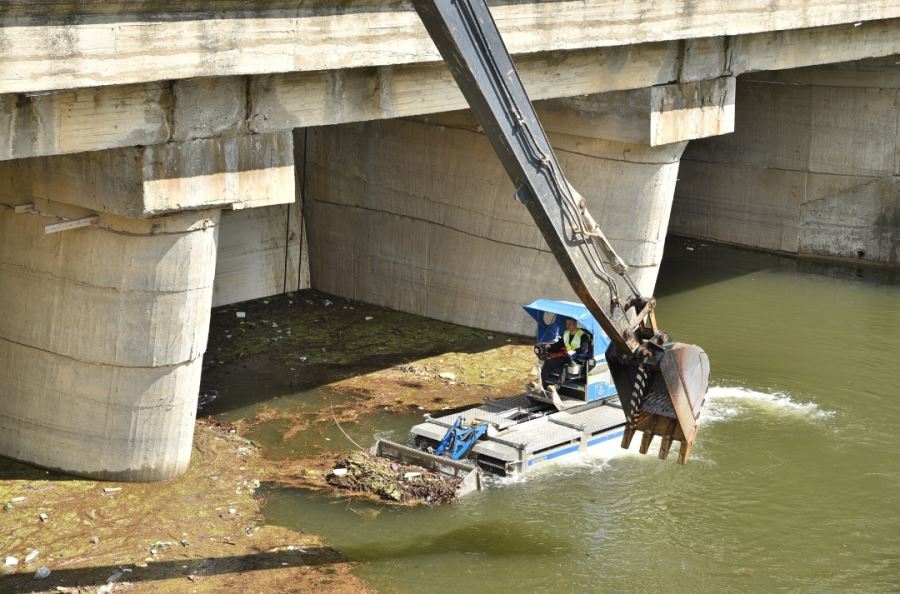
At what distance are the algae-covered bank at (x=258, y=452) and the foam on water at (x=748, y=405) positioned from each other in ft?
9.23

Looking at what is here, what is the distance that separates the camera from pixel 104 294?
46.3ft

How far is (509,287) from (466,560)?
26.7 ft

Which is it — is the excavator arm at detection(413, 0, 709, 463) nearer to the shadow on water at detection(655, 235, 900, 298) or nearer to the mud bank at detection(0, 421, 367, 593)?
the mud bank at detection(0, 421, 367, 593)

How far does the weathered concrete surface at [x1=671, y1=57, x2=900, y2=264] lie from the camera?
87.1 feet

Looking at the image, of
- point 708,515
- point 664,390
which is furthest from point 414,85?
point 708,515

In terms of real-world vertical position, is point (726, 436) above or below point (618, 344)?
below

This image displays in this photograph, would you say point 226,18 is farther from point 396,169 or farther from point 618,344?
point 396,169

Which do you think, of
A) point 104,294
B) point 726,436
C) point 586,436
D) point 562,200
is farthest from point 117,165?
point 726,436

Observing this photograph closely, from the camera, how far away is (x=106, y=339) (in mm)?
14242

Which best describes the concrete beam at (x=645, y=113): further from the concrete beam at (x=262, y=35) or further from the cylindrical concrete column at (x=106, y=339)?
the cylindrical concrete column at (x=106, y=339)

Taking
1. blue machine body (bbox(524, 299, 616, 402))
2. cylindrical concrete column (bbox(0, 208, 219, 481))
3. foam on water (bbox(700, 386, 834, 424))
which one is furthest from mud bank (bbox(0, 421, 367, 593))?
foam on water (bbox(700, 386, 834, 424))

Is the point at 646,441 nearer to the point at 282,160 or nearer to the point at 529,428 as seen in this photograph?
the point at 529,428

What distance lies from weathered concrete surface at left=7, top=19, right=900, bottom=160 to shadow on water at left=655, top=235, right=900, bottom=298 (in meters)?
5.31

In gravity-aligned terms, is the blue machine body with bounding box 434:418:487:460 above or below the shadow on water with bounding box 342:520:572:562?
above
